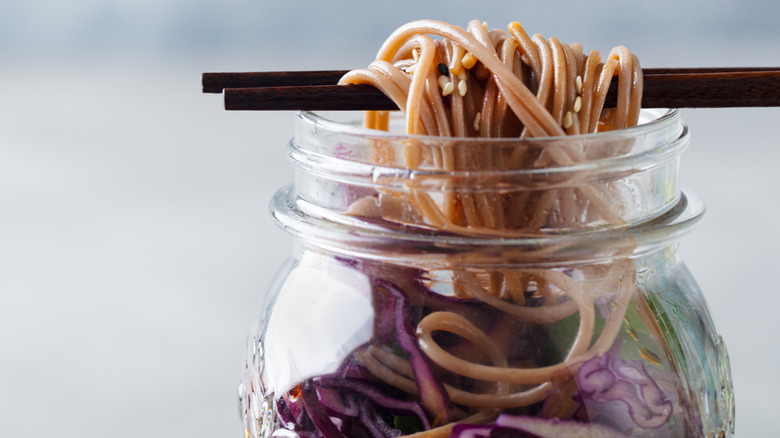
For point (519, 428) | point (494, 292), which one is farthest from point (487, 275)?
point (519, 428)

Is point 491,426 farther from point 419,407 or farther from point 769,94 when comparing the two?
point 769,94

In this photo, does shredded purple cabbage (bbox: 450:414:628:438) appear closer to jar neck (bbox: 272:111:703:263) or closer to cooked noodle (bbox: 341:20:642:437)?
cooked noodle (bbox: 341:20:642:437)

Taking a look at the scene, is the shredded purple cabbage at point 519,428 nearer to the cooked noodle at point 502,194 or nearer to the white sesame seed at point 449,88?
the cooked noodle at point 502,194

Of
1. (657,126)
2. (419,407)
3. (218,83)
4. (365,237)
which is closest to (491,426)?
(419,407)

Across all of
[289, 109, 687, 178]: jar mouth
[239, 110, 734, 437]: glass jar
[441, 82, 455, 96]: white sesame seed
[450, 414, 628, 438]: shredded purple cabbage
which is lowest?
[450, 414, 628, 438]: shredded purple cabbage

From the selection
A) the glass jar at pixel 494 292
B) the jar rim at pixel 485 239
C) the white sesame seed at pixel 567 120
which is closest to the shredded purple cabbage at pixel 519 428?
the glass jar at pixel 494 292

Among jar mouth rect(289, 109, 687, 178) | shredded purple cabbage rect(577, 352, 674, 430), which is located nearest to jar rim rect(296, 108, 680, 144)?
jar mouth rect(289, 109, 687, 178)

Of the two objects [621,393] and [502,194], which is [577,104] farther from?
[621,393]
